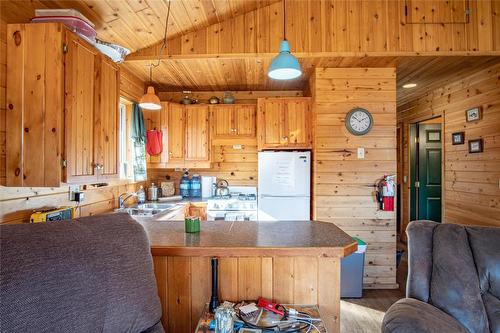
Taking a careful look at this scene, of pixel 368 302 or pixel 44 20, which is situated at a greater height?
pixel 44 20

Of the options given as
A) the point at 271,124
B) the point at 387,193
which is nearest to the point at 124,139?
the point at 271,124

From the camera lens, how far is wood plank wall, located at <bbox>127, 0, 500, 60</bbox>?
2.89 m

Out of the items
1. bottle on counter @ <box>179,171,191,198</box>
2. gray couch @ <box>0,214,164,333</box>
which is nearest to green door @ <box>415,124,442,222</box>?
bottle on counter @ <box>179,171,191,198</box>

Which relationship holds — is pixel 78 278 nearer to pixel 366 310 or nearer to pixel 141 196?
pixel 366 310

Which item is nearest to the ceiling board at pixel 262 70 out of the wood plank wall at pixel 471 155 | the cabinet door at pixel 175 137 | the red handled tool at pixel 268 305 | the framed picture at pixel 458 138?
the wood plank wall at pixel 471 155

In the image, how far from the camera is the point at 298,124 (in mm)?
3820

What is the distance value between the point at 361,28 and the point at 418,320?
9.09 ft

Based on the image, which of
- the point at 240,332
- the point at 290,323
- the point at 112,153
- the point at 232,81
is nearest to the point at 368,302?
the point at 290,323

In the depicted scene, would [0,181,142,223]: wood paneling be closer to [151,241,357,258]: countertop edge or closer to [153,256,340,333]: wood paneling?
[153,256,340,333]: wood paneling

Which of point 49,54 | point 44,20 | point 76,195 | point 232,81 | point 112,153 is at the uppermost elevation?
point 232,81

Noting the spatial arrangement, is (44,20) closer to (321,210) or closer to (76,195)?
(76,195)

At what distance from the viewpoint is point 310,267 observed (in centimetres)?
158

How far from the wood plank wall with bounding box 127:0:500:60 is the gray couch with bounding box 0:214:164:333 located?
7.92 feet

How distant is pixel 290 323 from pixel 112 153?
188 cm
